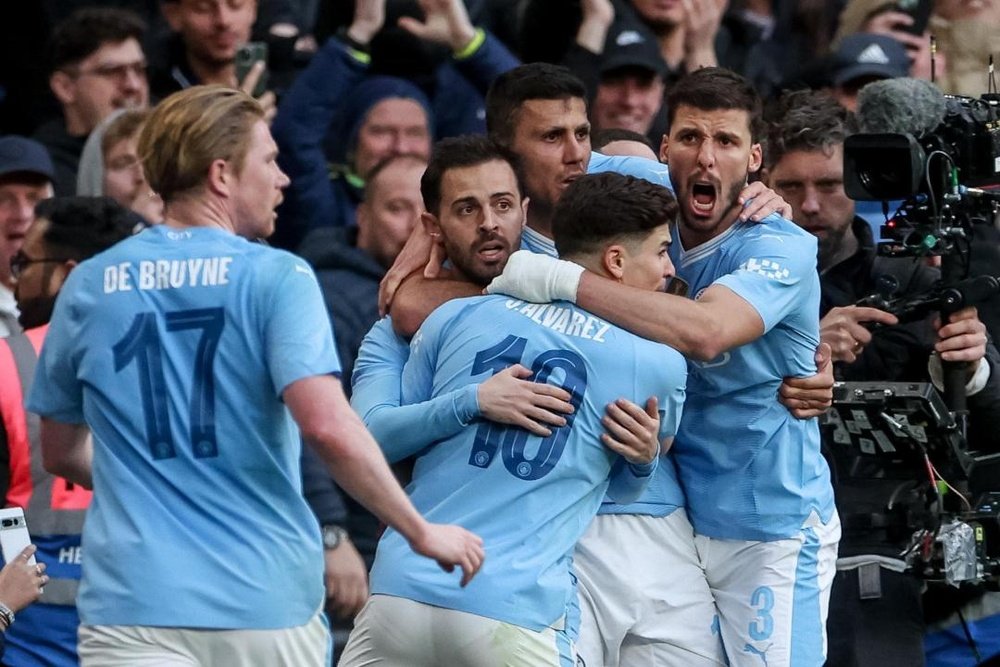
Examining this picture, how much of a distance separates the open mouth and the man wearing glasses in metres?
3.72

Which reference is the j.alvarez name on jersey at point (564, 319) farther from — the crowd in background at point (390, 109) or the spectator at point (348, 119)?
the spectator at point (348, 119)

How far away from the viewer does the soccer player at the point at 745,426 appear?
5477mm

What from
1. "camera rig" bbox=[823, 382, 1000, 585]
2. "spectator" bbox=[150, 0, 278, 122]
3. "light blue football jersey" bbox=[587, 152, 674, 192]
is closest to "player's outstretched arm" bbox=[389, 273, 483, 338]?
"light blue football jersey" bbox=[587, 152, 674, 192]

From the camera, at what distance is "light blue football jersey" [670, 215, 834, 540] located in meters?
5.46

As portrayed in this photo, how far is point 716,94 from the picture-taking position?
557 cm

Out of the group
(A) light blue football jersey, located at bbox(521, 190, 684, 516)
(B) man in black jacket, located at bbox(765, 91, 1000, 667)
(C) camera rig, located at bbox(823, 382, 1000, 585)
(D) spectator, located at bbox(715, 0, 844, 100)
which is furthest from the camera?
(D) spectator, located at bbox(715, 0, 844, 100)

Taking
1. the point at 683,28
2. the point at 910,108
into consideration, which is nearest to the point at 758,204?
the point at 910,108

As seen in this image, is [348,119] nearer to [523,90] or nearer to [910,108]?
[523,90]

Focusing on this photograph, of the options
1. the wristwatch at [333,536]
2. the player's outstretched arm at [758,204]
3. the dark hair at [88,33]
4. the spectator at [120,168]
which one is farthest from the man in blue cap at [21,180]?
the player's outstretched arm at [758,204]

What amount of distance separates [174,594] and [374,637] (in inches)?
26.0

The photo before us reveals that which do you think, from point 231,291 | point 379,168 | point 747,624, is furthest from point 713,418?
point 379,168

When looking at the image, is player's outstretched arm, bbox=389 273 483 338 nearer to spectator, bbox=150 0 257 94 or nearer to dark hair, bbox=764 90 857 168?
dark hair, bbox=764 90 857 168

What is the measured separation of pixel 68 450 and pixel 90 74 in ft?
13.9

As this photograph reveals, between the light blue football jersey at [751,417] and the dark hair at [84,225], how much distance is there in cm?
198
